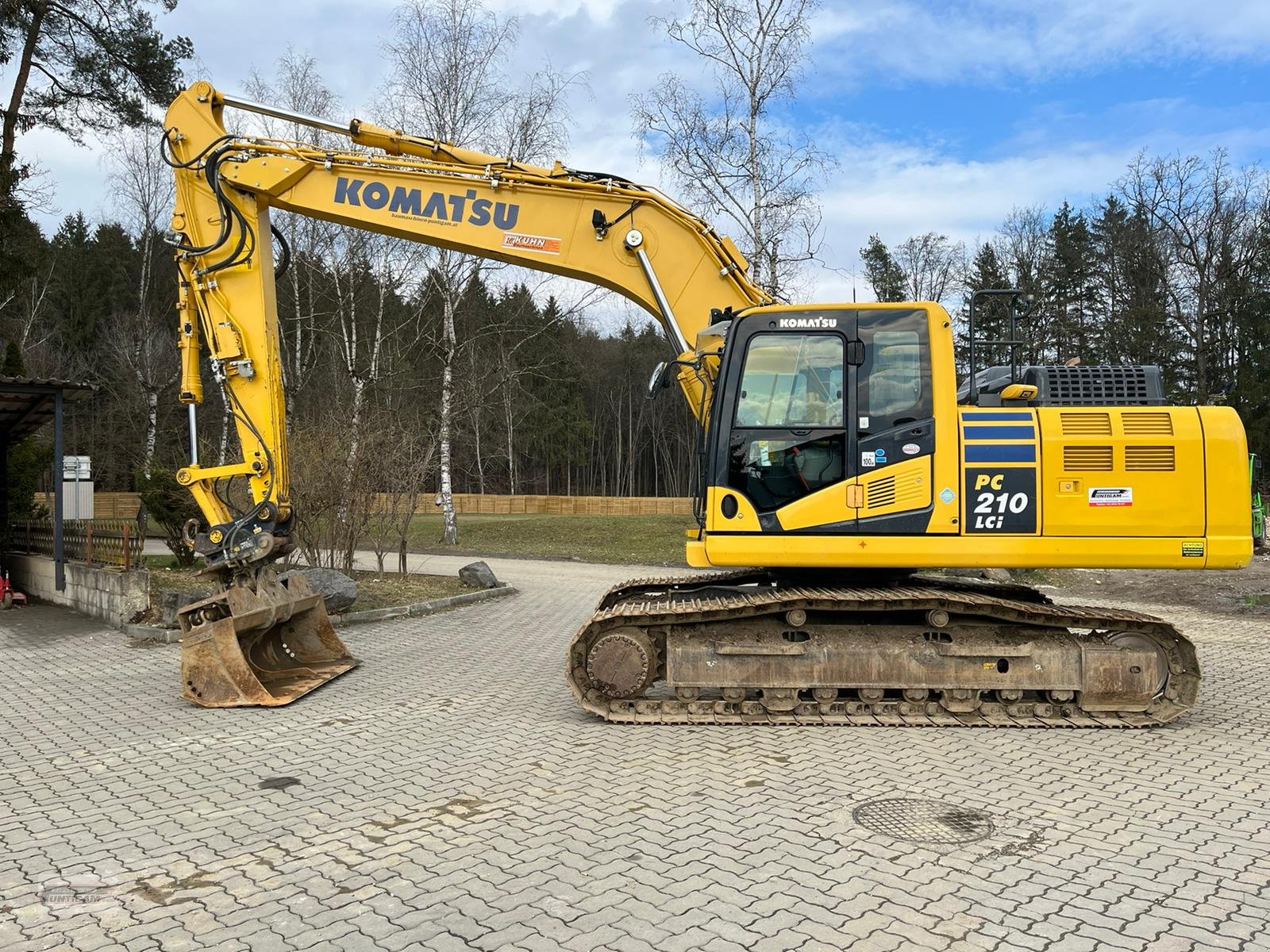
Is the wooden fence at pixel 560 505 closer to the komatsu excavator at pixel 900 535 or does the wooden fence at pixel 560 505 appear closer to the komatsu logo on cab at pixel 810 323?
the komatsu excavator at pixel 900 535

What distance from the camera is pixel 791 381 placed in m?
6.71

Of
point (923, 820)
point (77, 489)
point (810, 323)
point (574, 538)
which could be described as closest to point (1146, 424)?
point (810, 323)

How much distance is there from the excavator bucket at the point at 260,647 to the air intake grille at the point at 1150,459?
6853 millimetres

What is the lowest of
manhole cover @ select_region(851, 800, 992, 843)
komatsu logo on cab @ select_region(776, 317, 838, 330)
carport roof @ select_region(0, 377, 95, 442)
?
manhole cover @ select_region(851, 800, 992, 843)

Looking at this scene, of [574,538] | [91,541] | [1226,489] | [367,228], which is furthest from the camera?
[574,538]

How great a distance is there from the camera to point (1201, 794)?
203 inches

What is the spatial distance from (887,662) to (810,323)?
2.60 meters

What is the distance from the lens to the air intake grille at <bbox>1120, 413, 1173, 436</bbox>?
642cm

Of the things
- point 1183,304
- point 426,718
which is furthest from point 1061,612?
point 1183,304

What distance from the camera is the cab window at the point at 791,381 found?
6648 mm

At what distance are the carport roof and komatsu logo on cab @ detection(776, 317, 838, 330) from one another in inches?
412

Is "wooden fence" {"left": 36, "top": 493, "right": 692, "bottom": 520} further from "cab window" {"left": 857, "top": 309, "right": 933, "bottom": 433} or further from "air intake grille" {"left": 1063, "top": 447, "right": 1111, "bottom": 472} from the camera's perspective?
"air intake grille" {"left": 1063, "top": 447, "right": 1111, "bottom": 472}

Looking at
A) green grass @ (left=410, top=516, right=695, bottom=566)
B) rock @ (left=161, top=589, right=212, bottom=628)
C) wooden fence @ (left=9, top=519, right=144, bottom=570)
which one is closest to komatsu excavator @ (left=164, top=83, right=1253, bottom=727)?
rock @ (left=161, top=589, right=212, bottom=628)

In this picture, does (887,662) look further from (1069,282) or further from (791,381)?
(1069,282)
